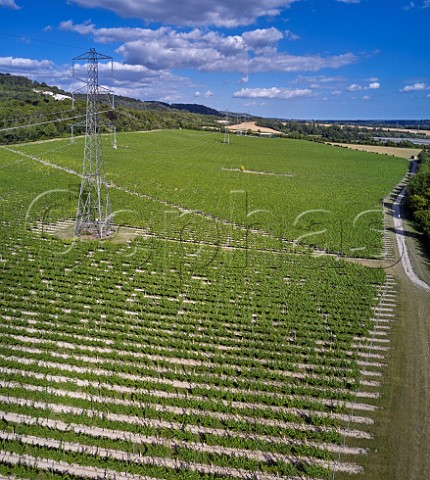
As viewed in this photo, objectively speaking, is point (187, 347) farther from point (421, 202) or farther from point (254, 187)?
point (254, 187)

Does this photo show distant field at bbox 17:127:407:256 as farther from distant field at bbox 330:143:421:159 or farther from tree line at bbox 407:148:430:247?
distant field at bbox 330:143:421:159

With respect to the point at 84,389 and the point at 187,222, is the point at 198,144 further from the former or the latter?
the point at 84,389

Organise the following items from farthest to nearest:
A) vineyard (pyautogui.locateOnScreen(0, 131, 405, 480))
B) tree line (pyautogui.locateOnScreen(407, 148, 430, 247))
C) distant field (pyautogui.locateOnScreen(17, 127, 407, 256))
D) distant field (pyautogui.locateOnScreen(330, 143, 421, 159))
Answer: distant field (pyautogui.locateOnScreen(330, 143, 421, 159)), distant field (pyautogui.locateOnScreen(17, 127, 407, 256)), tree line (pyautogui.locateOnScreen(407, 148, 430, 247)), vineyard (pyautogui.locateOnScreen(0, 131, 405, 480))

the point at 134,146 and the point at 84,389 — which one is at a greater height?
the point at 134,146

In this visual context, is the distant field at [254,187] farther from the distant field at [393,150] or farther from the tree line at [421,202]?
the distant field at [393,150]

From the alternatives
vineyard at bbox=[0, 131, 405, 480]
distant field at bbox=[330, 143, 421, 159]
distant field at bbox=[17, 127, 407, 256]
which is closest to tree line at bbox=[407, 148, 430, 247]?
distant field at bbox=[17, 127, 407, 256]

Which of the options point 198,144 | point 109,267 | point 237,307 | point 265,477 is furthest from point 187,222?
point 198,144

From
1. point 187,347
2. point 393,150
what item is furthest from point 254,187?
point 393,150
